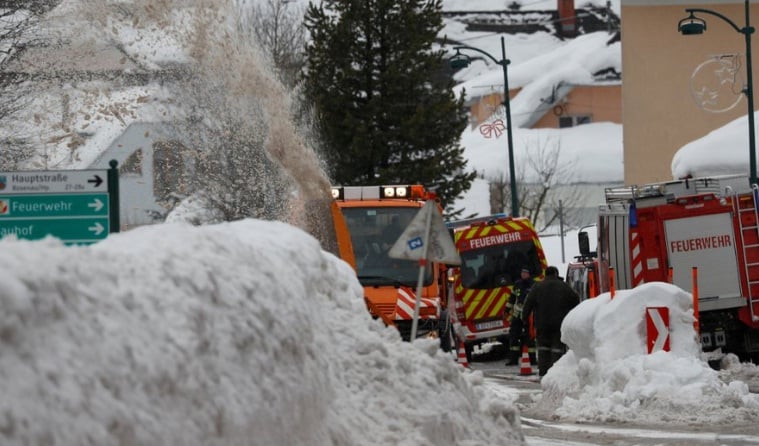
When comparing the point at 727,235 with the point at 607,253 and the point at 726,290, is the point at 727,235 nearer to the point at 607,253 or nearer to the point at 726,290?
the point at 726,290

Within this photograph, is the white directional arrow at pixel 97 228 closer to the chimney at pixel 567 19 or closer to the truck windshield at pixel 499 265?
the truck windshield at pixel 499 265

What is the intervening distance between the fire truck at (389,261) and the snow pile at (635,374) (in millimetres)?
3016

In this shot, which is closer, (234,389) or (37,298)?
(37,298)

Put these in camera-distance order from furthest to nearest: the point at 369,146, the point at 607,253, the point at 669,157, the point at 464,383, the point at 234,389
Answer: the point at 669,157 < the point at 369,146 < the point at 607,253 < the point at 464,383 < the point at 234,389

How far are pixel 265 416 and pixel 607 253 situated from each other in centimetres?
1644

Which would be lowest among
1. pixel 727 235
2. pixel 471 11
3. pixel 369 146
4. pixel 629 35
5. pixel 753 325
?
pixel 753 325

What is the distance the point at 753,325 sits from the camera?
20.2m

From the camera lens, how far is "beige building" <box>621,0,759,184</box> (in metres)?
50.7

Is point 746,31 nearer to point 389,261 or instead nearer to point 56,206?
point 389,261

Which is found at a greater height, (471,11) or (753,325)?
(471,11)

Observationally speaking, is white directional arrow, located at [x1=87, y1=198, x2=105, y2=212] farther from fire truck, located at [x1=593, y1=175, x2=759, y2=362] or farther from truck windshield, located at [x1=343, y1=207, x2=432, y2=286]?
fire truck, located at [x1=593, y1=175, x2=759, y2=362]

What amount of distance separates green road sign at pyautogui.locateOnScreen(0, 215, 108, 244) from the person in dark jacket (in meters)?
8.03

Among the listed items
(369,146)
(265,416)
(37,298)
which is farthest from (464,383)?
(369,146)

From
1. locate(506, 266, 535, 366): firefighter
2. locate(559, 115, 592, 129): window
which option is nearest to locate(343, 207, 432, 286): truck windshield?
locate(506, 266, 535, 366): firefighter
